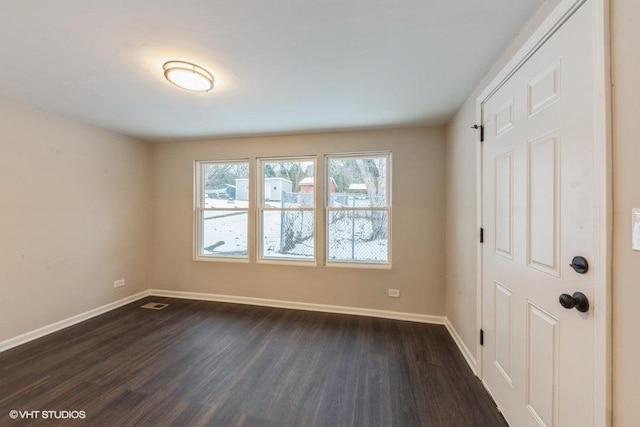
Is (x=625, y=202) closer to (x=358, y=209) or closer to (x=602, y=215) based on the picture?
(x=602, y=215)

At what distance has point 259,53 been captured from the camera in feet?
5.75

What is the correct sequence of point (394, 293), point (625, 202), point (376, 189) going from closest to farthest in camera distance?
point (625, 202) → point (394, 293) → point (376, 189)

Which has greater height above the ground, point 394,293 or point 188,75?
point 188,75

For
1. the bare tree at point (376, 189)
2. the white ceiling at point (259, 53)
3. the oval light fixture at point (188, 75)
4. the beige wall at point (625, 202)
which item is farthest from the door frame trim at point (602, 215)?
the bare tree at point (376, 189)

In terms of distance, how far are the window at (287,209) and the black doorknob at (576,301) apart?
271cm

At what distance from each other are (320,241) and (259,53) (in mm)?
2331

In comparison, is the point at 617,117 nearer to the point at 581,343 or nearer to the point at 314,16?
the point at 581,343

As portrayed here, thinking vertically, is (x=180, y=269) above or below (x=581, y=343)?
below

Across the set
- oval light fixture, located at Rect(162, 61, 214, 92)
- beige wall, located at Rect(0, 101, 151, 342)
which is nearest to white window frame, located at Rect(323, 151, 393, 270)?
oval light fixture, located at Rect(162, 61, 214, 92)

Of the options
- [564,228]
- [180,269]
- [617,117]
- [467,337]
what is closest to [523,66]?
[617,117]

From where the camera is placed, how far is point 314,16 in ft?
4.66

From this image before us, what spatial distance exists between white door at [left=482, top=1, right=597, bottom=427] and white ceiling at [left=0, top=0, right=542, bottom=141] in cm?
45

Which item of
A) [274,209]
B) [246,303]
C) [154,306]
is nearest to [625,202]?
[274,209]

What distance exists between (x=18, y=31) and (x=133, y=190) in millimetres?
2577
